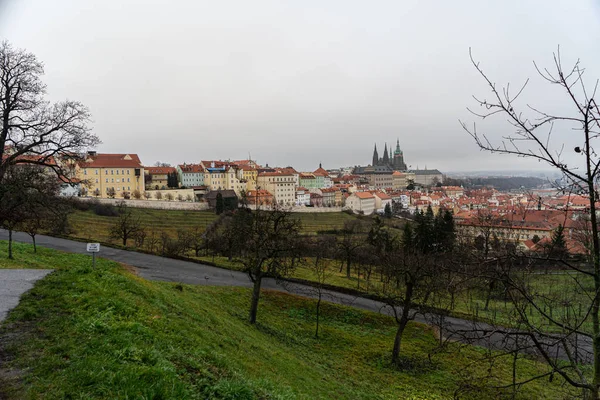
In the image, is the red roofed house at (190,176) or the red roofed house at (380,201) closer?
the red roofed house at (190,176)

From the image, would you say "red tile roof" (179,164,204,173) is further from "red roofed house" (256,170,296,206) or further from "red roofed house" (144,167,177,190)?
Answer: "red roofed house" (256,170,296,206)

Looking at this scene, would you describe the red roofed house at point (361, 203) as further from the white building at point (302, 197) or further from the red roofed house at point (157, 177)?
the red roofed house at point (157, 177)

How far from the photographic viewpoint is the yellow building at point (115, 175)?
3118 inches

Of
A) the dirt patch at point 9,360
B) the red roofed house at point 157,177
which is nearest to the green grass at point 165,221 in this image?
the red roofed house at point 157,177

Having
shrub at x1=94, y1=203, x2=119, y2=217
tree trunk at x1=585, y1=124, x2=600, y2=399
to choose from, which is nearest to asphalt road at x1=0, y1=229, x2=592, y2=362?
tree trunk at x1=585, y1=124, x2=600, y2=399

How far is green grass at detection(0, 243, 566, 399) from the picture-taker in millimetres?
4668

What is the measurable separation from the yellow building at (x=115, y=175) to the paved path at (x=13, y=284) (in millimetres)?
73415

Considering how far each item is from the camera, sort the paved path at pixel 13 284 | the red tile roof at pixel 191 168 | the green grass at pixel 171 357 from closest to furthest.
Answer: the green grass at pixel 171 357
the paved path at pixel 13 284
the red tile roof at pixel 191 168

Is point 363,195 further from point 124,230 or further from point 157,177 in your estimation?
point 124,230

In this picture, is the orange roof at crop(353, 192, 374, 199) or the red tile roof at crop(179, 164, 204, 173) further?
the orange roof at crop(353, 192, 374, 199)

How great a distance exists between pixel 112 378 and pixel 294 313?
1583cm

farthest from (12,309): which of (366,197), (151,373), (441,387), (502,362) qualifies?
(366,197)

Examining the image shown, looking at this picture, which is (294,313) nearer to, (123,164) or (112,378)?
(112,378)

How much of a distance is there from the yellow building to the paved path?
7341 cm
